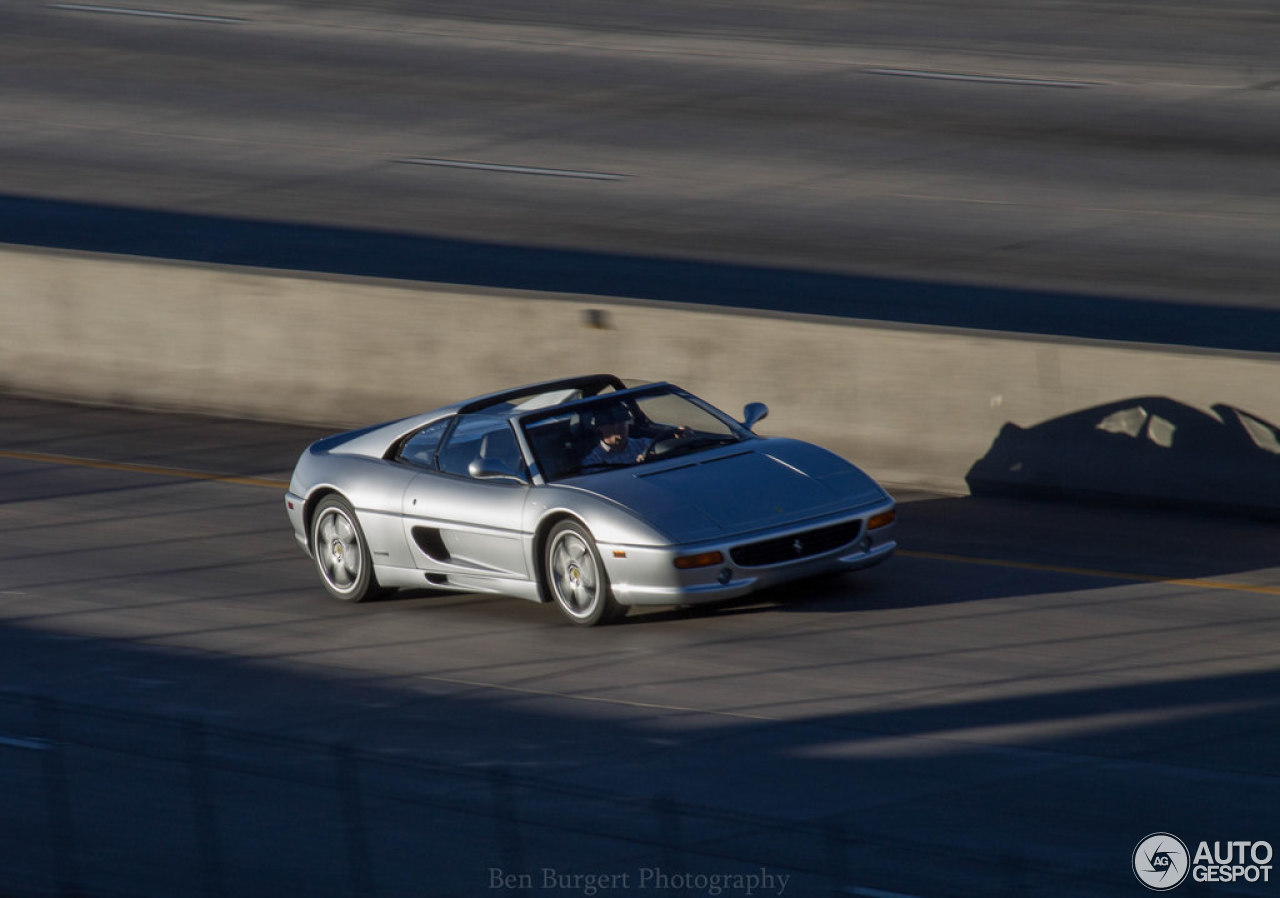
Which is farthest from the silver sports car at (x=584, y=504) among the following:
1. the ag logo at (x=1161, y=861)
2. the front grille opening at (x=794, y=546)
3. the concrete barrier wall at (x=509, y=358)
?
the ag logo at (x=1161, y=861)

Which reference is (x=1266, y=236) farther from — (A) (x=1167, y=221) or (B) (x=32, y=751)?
(B) (x=32, y=751)

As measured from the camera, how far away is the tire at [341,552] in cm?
1316

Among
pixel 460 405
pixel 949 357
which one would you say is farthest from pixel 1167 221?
pixel 460 405

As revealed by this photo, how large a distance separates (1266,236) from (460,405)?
12767mm

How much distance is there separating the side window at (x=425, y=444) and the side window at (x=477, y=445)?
10 cm

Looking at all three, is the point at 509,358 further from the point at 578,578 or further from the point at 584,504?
the point at 584,504

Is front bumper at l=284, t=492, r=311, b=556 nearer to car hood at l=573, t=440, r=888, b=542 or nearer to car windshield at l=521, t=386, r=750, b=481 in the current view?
car windshield at l=521, t=386, r=750, b=481

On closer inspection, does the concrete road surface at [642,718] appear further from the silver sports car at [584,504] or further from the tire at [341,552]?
the silver sports car at [584,504]

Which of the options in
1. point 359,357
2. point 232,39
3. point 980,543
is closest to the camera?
point 980,543

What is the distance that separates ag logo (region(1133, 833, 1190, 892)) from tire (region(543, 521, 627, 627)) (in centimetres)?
445

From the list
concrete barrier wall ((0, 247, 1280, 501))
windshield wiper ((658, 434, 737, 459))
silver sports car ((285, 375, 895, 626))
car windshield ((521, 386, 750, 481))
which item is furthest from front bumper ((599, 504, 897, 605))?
concrete barrier wall ((0, 247, 1280, 501))

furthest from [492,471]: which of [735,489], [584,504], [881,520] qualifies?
[881,520]

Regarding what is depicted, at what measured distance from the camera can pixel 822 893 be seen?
612 centimetres

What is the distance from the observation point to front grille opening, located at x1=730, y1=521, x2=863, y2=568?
11625 millimetres
